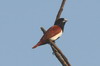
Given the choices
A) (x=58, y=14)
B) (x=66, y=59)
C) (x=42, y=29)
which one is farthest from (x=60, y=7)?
(x=66, y=59)

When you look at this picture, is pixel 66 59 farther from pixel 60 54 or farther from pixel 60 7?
pixel 60 7

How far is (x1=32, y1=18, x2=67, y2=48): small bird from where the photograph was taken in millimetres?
6398

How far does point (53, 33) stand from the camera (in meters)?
7.12

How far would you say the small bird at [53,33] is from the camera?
640cm

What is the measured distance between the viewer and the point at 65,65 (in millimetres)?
3611

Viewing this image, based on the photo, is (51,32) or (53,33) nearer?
(51,32)

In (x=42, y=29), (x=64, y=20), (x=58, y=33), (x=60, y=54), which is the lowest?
(x=60, y=54)

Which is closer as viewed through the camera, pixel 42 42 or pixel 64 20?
pixel 42 42

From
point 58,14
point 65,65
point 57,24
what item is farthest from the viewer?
point 57,24

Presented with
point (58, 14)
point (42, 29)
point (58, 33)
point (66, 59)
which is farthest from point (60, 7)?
point (66, 59)

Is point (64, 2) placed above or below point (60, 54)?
above

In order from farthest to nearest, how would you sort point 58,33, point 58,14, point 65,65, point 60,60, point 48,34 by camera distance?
point 58,33
point 48,34
point 58,14
point 60,60
point 65,65

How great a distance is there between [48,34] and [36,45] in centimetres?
39

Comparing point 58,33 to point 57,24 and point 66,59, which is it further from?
point 66,59
